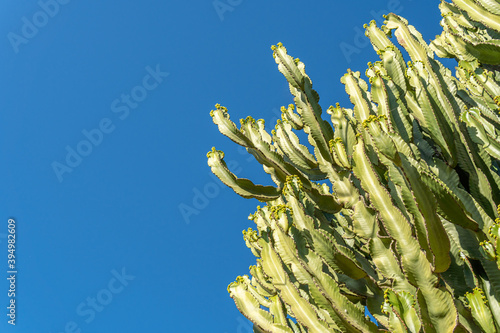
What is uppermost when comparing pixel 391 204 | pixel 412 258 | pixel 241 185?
pixel 241 185

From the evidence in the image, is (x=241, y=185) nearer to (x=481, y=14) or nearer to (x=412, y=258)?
(x=412, y=258)

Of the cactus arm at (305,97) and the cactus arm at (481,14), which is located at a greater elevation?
the cactus arm at (305,97)

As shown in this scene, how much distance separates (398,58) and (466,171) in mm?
1011

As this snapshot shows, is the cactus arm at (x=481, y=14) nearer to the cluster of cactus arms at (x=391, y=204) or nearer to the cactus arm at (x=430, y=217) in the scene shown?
the cluster of cactus arms at (x=391, y=204)

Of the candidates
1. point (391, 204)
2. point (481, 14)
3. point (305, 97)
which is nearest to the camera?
point (391, 204)

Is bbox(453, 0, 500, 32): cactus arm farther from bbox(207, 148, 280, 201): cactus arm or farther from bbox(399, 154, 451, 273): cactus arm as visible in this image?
bbox(207, 148, 280, 201): cactus arm

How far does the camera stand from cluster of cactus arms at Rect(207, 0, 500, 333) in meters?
2.23

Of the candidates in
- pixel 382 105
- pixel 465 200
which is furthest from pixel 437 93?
pixel 465 200

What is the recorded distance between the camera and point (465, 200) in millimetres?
2557

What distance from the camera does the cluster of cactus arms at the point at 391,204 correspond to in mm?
2234

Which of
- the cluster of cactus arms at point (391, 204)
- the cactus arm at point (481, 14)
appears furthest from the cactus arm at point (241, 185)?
the cactus arm at point (481, 14)

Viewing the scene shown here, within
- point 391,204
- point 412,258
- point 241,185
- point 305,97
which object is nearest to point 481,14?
point 305,97

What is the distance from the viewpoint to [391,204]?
7.88 feet

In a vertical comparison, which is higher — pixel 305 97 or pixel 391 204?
pixel 305 97
